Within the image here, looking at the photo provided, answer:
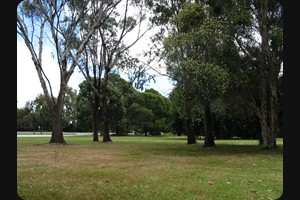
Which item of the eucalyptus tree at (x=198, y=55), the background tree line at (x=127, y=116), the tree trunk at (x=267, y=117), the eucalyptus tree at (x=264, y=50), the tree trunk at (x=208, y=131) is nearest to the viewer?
the eucalyptus tree at (x=198, y=55)

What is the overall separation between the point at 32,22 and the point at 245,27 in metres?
17.2

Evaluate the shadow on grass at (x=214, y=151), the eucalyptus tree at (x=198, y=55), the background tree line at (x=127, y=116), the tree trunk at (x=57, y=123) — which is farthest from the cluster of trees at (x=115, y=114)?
the eucalyptus tree at (x=198, y=55)

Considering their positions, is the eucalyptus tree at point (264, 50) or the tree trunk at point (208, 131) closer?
the eucalyptus tree at point (264, 50)

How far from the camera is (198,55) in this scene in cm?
1747

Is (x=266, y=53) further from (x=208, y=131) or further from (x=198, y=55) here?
(x=208, y=131)

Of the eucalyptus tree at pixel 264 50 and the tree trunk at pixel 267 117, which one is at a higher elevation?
the eucalyptus tree at pixel 264 50

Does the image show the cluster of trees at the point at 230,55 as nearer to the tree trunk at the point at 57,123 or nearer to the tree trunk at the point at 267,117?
the tree trunk at the point at 267,117

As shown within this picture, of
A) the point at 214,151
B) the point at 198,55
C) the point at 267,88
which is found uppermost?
the point at 198,55

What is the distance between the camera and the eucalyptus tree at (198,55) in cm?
1608

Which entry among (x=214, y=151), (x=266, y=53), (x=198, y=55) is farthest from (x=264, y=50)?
(x=214, y=151)

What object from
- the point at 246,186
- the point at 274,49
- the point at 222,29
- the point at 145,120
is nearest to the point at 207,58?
the point at 222,29

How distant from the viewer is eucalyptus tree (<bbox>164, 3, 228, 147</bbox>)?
16.1m

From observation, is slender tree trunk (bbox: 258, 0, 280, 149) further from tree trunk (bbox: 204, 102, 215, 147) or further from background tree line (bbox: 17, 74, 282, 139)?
background tree line (bbox: 17, 74, 282, 139)

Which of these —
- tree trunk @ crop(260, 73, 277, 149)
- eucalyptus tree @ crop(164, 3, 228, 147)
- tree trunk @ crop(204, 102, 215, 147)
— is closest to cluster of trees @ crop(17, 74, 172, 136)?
tree trunk @ crop(204, 102, 215, 147)
